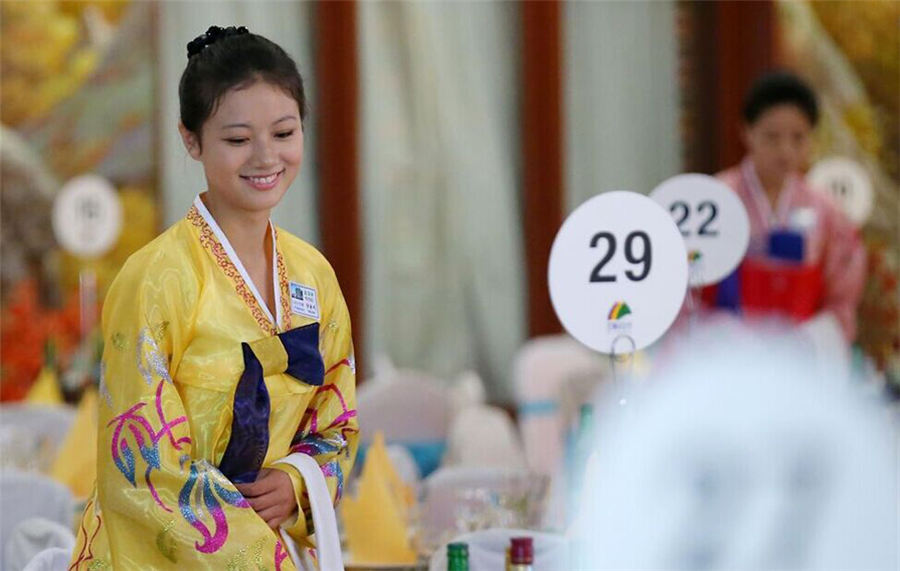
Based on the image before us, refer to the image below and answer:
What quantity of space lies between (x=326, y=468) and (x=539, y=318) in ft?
15.1

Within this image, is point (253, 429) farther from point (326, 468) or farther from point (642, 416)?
point (642, 416)

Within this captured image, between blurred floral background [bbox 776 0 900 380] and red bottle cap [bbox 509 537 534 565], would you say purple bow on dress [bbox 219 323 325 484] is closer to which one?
red bottle cap [bbox 509 537 534 565]

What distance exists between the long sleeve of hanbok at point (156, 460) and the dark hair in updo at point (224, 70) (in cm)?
21

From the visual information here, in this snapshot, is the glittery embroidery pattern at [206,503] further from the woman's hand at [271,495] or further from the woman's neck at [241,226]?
the woman's neck at [241,226]

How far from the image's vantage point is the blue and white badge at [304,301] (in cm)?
222

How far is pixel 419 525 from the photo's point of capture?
3.79 meters

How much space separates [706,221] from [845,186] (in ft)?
9.99

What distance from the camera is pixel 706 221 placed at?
11.6 ft

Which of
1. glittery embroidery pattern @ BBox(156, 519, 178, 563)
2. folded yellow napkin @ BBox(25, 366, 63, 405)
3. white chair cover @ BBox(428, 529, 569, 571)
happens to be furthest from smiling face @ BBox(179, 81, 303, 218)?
folded yellow napkin @ BBox(25, 366, 63, 405)

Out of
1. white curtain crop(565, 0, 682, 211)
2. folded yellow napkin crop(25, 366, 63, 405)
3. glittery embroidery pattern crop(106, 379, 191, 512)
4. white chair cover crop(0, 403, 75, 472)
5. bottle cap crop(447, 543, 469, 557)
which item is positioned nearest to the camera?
glittery embroidery pattern crop(106, 379, 191, 512)

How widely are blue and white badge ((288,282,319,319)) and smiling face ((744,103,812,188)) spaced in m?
2.77

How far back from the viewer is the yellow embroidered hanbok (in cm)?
207

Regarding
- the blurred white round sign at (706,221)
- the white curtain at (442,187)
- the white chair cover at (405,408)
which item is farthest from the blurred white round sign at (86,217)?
the blurred white round sign at (706,221)

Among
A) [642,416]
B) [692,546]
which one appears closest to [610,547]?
[692,546]
